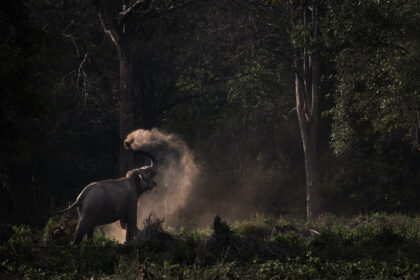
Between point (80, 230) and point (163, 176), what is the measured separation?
499 cm

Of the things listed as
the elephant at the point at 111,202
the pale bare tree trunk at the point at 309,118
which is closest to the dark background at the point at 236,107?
the pale bare tree trunk at the point at 309,118

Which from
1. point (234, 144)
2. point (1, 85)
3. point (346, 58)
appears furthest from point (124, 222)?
point (234, 144)

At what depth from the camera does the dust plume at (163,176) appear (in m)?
17.9

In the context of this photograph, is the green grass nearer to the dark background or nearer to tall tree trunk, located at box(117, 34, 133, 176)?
the dark background

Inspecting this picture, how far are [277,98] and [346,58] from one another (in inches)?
458

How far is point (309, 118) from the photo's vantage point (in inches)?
906

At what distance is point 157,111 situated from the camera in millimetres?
30234

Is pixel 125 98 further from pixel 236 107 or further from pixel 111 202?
pixel 236 107

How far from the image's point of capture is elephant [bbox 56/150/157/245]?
47.9 feet

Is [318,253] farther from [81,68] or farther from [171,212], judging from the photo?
[81,68]

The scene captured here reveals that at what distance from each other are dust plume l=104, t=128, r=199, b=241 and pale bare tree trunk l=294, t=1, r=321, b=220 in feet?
15.8

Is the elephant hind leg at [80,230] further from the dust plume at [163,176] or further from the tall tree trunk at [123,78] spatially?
the tall tree trunk at [123,78]

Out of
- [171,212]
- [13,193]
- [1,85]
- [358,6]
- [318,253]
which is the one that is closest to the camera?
[1,85]

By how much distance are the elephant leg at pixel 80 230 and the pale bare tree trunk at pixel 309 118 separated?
1061 centimetres
